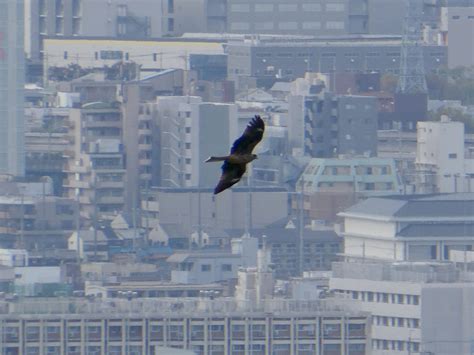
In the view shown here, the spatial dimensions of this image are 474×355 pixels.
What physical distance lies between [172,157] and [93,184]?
176 centimetres

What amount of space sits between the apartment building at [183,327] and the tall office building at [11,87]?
12196 millimetres

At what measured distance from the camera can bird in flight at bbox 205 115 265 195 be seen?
20.8 feet

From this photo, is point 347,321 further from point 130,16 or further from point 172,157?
point 130,16

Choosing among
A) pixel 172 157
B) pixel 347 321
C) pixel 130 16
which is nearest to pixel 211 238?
pixel 172 157

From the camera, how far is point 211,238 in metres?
29.2

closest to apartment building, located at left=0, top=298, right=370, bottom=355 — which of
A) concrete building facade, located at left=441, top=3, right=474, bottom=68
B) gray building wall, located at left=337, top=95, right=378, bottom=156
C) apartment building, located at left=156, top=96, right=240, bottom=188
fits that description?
apartment building, located at left=156, top=96, right=240, bottom=188

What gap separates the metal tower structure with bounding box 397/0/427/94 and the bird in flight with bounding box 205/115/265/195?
33597mm

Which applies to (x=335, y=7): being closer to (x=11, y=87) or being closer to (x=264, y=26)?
(x=264, y=26)

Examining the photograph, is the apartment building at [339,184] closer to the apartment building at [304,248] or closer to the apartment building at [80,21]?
the apartment building at [304,248]

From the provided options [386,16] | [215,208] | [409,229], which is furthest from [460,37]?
[409,229]

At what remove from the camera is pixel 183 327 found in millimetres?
20984

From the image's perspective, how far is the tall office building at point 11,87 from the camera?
34125 millimetres

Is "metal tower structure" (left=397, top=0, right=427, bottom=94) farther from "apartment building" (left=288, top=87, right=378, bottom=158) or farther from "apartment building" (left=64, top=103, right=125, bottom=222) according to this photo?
"apartment building" (left=64, top=103, right=125, bottom=222)

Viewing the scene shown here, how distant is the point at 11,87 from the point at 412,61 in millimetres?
8413
